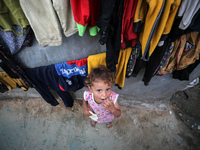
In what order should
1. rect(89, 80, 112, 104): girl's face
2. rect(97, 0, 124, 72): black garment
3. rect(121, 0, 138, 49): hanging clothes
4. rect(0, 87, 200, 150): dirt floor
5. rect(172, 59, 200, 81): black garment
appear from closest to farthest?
rect(97, 0, 124, 72): black garment → rect(121, 0, 138, 49): hanging clothes → rect(89, 80, 112, 104): girl's face → rect(172, 59, 200, 81): black garment → rect(0, 87, 200, 150): dirt floor

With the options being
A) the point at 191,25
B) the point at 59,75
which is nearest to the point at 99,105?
the point at 59,75

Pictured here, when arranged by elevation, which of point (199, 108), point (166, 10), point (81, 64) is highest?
point (166, 10)

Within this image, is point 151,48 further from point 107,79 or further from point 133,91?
point 133,91

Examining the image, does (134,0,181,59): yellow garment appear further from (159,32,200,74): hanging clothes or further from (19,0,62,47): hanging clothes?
(19,0,62,47): hanging clothes

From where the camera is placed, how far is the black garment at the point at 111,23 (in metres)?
0.83

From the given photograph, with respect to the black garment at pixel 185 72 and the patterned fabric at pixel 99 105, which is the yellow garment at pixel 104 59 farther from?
the black garment at pixel 185 72

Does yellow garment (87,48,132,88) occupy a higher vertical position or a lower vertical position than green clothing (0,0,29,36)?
lower

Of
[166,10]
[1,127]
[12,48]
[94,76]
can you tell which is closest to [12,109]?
[1,127]

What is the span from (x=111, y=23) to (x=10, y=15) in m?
1.07

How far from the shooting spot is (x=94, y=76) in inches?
49.6

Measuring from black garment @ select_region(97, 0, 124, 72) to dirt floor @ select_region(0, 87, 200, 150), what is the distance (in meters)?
1.77

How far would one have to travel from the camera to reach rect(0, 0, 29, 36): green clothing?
3.03 ft

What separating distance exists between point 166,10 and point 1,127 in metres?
3.69

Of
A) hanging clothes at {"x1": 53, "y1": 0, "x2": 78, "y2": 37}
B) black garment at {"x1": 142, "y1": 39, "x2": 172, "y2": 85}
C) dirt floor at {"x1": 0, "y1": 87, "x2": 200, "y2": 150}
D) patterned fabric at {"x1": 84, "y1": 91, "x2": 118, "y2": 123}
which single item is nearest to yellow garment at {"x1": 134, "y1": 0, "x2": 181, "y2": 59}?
black garment at {"x1": 142, "y1": 39, "x2": 172, "y2": 85}
